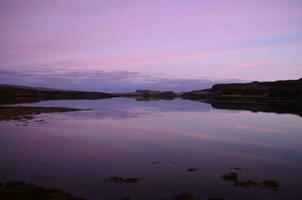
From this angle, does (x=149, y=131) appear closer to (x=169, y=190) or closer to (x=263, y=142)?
(x=263, y=142)

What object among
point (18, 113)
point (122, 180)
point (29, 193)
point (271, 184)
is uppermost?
point (18, 113)

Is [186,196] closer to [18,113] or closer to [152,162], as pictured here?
[152,162]

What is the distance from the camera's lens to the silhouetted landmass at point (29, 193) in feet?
40.7

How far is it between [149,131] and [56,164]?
17412mm

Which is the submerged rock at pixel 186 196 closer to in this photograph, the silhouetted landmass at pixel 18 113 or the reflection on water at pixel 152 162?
the reflection on water at pixel 152 162

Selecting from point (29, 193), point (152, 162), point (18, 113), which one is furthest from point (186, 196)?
point (18, 113)

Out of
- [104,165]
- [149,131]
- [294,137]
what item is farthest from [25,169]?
[294,137]

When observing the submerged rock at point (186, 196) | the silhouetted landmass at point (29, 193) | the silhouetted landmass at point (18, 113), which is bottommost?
the submerged rock at point (186, 196)

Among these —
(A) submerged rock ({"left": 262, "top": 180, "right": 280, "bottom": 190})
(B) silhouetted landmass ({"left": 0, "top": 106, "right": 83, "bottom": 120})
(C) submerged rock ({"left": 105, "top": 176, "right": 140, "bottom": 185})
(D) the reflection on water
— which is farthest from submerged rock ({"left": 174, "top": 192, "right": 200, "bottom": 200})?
(B) silhouetted landmass ({"left": 0, "top": 106, "right": 83, "bottom": 120})

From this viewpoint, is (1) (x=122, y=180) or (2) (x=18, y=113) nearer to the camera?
(1) (x=122, y=180)

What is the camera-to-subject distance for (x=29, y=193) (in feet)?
42.3

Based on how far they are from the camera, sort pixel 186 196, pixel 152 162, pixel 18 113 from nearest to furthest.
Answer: pixel 186 196 → pixel 152 162 → pixel 18 113

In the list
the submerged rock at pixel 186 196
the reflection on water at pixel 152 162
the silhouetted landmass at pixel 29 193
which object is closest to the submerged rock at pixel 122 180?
the reflection on water at pixel 152 162

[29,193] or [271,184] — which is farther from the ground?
[29,193]
